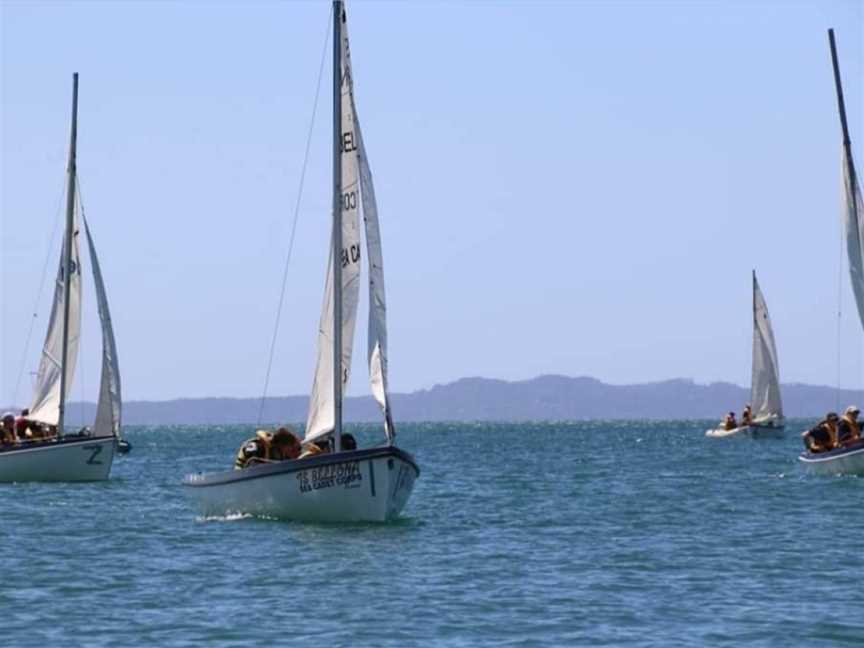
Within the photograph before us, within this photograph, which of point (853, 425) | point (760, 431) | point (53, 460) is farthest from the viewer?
point (760, 431)

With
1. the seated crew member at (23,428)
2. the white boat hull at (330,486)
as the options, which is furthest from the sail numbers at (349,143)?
the seated crew member at (23,428)

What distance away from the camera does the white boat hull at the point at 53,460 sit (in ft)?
184

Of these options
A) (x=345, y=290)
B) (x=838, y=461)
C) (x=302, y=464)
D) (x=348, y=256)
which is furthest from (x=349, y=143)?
(x=838, y=461)

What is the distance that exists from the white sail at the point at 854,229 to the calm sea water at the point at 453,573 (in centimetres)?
713

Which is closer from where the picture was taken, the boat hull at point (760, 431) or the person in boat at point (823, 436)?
the person in boat at point (823, 436)

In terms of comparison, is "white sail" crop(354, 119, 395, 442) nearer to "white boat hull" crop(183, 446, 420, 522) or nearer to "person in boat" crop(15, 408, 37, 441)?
"white boat hull" crop(183, 446, 420, 522)

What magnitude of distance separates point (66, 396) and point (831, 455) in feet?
72.2

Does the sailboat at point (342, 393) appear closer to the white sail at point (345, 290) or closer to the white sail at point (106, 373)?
the white sail at point (345, 290)

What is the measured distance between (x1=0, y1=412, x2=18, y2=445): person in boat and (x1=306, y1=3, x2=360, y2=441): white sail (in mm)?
21102

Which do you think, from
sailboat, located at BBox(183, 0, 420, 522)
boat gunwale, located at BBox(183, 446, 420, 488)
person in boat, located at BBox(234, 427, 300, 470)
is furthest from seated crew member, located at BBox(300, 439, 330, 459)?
boat gunwale, located at BBox(183, 446, 420, 488)

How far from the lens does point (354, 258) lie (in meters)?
38.1

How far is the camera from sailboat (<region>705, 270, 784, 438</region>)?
4663 inches

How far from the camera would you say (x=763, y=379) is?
392ft

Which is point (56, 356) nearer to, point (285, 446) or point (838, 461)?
point (285, 446)
